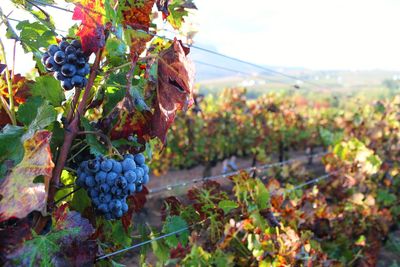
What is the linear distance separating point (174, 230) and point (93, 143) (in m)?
0.69

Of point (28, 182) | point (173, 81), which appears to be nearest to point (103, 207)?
point (28, 182)

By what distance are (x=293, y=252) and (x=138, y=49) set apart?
1.61m

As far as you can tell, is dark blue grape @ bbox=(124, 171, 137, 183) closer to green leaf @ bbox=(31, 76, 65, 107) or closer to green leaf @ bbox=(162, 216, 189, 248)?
green leaf @ bbox=(31, 76, 65, 107)

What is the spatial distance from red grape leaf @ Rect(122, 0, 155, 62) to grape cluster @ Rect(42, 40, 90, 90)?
0.14 m

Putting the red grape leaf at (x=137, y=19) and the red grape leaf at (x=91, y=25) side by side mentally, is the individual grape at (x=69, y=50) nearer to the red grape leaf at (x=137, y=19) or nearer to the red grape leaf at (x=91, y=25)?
the red grape leaf at (x=91, y=25)

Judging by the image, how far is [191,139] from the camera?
26.7 ft

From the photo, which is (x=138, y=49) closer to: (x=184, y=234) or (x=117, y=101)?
(x=117, y=101)

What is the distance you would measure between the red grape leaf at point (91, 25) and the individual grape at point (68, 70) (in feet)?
0.18

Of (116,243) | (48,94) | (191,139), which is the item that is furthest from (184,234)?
(191,139)

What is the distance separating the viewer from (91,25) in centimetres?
117

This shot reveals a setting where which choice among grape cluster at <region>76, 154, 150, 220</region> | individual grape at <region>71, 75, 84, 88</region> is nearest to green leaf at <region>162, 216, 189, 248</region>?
grape cluster at <region>76, 154, 150, 220</region>

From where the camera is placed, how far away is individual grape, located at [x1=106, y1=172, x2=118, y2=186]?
1.14 m

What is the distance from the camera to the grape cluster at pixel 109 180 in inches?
45.3

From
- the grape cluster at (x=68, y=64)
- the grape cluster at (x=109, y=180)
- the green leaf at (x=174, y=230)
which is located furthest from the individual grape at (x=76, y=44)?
the green leaf at (x=174, y=230)
